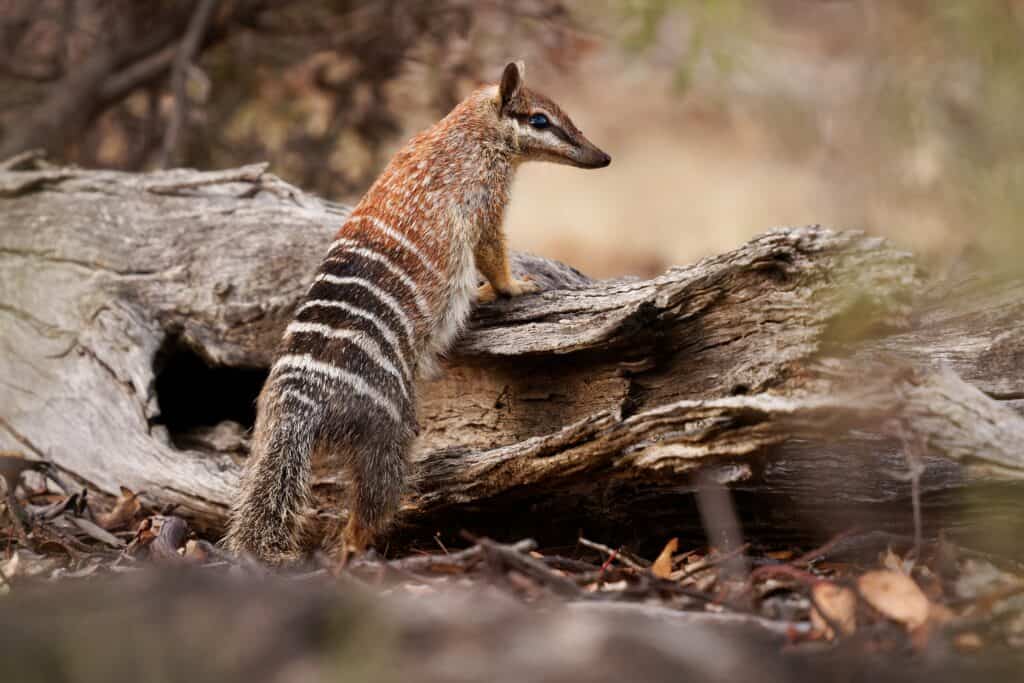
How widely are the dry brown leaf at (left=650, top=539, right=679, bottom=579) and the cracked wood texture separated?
5.6 inches

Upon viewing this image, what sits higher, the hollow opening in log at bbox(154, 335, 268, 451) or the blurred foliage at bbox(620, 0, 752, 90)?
the blurred foliage at bbox(620, 0, 752, 90)

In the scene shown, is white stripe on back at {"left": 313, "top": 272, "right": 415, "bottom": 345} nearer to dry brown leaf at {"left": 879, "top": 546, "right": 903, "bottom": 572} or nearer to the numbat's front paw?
the numbat's front paw

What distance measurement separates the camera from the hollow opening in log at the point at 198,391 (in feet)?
18.9

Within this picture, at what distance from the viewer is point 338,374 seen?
4.23 meters

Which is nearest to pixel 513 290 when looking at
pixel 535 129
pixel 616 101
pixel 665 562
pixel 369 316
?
pixel 369 316

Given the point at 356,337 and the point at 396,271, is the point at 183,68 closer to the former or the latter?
the point at 396,271

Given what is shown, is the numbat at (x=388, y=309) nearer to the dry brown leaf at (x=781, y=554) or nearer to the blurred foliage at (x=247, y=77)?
the dry brown leaf at (x=781, y=554)

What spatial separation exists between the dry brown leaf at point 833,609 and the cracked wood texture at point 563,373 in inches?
23.6

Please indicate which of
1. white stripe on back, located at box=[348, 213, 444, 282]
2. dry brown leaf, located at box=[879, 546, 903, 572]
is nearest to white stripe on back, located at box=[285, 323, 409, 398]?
white stripe on back, located at box=[348, 213, 444, 282]

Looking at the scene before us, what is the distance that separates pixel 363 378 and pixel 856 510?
1.99 m

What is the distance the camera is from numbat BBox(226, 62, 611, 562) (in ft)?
13.4

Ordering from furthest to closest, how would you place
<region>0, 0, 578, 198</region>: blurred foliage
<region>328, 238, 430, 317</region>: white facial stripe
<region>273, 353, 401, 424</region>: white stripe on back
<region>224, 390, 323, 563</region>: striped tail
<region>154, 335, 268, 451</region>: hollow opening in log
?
<region>0, 0, 578, 198</region>: blurred foliage → <region>154, 335, 268, 451</region>: hollow opening in log → <region>328, 238, 430, 317</region>: white facial stripe → <region>273, 353, 401, 424</region>: white stripe on back → <region>224, 390, 323, 563</region>: striped tail

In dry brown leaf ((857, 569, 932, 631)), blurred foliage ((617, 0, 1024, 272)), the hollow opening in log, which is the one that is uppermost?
blurred foliage ((617, 0, 1024, 272))

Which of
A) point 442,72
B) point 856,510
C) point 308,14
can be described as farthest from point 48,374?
point 308,14
